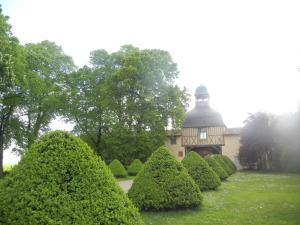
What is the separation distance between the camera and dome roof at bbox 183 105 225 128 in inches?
1642

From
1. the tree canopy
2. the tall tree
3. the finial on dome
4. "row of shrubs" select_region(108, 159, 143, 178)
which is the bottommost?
"row of shrubs" select_region(108, 159, 143, 178)

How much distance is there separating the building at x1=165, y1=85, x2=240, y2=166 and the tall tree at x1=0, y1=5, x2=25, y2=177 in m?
18.9

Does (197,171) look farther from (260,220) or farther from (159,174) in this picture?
(260,220)

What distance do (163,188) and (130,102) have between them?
2617cm

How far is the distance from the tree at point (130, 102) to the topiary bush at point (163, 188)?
23.8 metres

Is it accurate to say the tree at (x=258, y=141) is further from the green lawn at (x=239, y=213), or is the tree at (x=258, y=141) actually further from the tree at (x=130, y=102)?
the green lawn at (x=239, y=213)

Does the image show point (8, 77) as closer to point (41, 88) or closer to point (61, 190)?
point (41, 88)

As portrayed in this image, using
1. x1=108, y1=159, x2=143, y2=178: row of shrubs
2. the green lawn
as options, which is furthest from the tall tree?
the green lawn

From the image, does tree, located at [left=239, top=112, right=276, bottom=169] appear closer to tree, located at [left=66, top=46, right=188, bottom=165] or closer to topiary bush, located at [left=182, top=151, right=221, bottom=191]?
tree, located at [left=66, top=46, right=188, bottom=165]

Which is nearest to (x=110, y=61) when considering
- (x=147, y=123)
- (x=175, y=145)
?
(x=147, y=123)

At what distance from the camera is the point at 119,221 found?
5.62 m

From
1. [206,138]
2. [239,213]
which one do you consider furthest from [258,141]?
[239,213]

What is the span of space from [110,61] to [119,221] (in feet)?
119

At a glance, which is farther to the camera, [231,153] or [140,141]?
[231,153]
